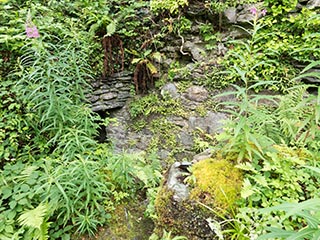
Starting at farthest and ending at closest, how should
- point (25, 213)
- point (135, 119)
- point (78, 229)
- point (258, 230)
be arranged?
point (135, 119)
point (78, 229)
point (25, 213)
point (258, 230)

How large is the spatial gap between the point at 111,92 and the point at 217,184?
2.99m

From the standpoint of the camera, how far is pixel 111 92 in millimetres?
4328

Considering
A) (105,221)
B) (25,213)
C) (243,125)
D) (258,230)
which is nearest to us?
(258,230)

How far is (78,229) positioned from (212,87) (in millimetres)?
2883

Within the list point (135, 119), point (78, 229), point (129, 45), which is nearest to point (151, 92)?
point (135, 119)

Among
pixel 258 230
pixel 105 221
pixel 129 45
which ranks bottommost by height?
pixel 105 221

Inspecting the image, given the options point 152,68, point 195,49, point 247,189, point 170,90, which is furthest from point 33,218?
point 195,49

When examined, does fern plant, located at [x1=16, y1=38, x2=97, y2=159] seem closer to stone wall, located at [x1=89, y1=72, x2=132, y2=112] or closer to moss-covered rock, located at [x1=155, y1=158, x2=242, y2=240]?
stone wall, located at [x1=89, y1=72, x2=132, y2=112]

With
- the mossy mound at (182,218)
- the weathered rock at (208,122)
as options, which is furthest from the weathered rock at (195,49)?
the mossy mound at (182,218)

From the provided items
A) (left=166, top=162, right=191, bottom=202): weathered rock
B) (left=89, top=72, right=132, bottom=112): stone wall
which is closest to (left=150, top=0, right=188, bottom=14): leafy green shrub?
(left=89, top=72, right=132, bottom=112): stone wall

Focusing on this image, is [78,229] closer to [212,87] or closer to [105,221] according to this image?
[105,221]

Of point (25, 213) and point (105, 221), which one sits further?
point (105, 221)

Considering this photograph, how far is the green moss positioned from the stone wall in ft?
8.66

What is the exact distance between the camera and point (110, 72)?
14.4ft
